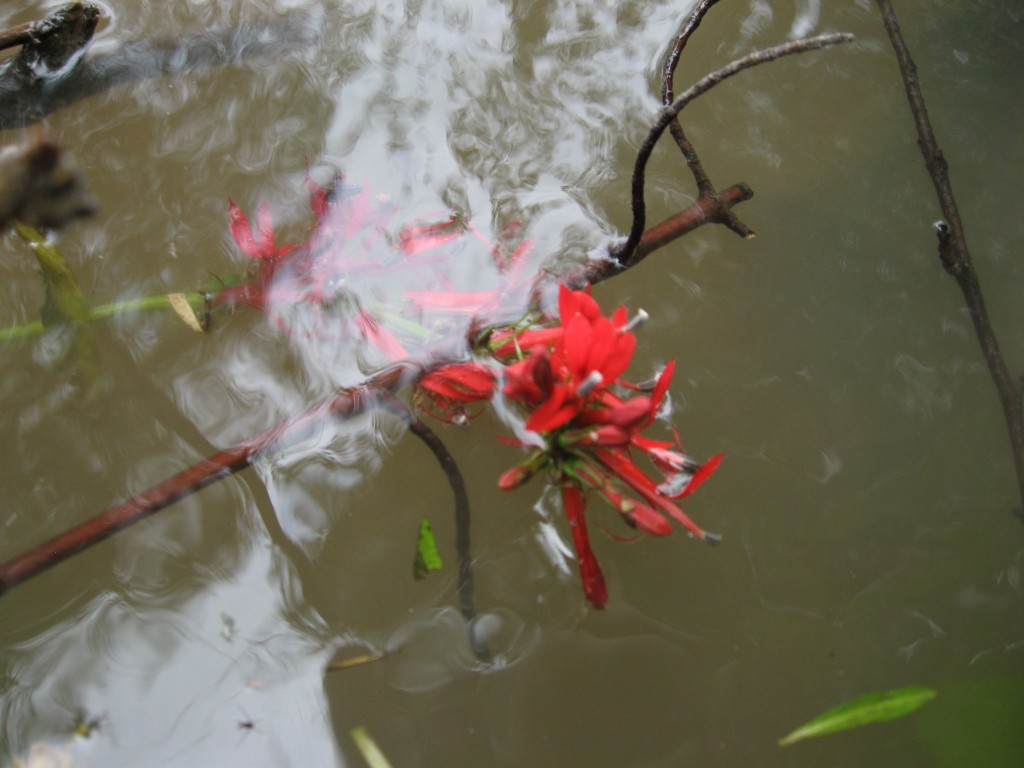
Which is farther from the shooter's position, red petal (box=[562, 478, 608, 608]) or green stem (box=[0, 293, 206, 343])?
green stem (box=[0, 293, 206, 343])

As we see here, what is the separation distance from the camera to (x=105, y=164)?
6.61 ft

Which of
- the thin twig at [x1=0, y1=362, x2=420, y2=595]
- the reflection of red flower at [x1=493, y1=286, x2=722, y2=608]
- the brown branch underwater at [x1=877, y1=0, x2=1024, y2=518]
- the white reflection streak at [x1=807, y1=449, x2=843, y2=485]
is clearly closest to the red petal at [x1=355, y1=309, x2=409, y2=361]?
the thin twig at [x1=0, y1=362, x2=420, y2=595]

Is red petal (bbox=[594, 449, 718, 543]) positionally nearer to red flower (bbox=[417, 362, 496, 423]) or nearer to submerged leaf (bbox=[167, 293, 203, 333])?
red flower (bbox=[417, 362, 496, 423])

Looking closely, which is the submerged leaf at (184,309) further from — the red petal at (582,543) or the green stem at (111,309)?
the red petal at (582,543)

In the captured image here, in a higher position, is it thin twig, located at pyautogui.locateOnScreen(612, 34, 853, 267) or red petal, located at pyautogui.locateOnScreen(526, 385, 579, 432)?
thin twig, located at pyautogui.locateOnScreen(612, 34, 853, 267)

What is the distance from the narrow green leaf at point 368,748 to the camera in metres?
1.54

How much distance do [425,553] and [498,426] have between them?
33cm

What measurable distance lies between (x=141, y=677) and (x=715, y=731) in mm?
1190

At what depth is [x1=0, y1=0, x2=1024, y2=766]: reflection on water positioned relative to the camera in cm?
162

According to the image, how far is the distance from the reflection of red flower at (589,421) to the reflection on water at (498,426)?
48cm

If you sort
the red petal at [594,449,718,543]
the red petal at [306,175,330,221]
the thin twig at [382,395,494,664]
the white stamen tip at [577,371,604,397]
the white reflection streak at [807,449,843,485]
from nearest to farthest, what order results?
the white stamen tip at [577,371,604,397] < the red petal at [594,449,718,543] < the thin twig at [382,395,494,664] < the red petal at [306,175,330,221] < the white reflection streak at [807,449,843,485]

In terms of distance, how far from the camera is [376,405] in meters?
1.75

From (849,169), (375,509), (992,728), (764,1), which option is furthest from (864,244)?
(375,509)

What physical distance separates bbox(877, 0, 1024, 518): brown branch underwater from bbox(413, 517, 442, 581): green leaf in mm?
1317
